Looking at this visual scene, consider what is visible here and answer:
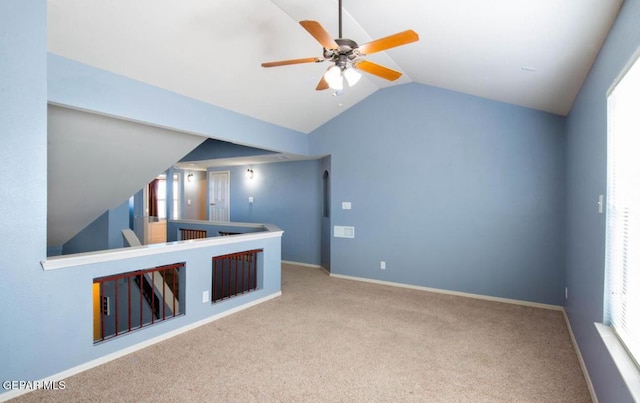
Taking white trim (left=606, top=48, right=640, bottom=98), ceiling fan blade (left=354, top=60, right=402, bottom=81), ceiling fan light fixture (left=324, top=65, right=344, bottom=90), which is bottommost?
white trim (left=606, top=48, right=640, bottom=98)

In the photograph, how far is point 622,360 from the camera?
1.78 meters

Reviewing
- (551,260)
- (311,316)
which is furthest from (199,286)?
(551,260)

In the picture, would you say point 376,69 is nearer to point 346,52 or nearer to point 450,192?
point 346,52

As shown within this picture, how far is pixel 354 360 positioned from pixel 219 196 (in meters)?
6.59

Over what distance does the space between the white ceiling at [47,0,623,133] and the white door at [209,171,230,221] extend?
14.5 feet

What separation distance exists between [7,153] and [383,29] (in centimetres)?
330

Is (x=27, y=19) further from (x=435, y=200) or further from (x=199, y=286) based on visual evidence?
(x=435, y=200)

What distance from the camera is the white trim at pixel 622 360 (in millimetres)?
1544

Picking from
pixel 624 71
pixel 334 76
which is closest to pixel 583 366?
pixel 624 71

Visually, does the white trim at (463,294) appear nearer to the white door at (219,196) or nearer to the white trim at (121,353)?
the white trim at (121,353)

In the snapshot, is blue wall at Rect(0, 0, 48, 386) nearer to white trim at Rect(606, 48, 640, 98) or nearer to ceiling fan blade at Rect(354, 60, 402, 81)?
ceiling fan blade at Rect(354, 60, 402, 81)

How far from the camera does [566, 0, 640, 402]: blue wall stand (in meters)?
1.85

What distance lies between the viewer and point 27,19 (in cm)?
228

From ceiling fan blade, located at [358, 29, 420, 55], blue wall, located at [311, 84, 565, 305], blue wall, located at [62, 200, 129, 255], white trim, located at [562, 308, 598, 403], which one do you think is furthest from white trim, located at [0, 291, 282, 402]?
white trim, located at [562, 308, 598, 403]
